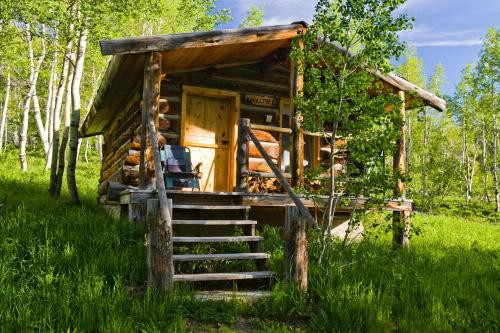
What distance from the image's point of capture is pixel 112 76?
7.39m

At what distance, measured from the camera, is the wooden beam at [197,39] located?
20.2 feet

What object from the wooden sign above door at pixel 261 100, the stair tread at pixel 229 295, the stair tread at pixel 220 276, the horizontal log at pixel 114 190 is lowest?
the stair tread at pixel 229 295

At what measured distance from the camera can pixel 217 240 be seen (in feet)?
17.4

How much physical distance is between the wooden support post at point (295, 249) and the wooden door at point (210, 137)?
480 centimetres

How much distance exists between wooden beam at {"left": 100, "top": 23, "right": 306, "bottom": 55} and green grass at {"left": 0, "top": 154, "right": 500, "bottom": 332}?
2558mm

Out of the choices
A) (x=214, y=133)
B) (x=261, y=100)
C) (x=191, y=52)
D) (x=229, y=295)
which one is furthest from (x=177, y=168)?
(x=229, y=295)

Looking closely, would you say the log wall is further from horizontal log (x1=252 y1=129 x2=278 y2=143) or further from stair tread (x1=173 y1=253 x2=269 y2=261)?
stair tread (x1=173 y1=253 x2=269 y2=261)

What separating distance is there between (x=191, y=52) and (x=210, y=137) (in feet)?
7.56

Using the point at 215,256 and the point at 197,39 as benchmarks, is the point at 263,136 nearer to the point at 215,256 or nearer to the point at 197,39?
the point at 197,39

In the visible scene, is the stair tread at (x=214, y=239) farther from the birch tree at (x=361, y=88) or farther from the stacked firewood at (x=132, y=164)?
the stacked firewood at (x=132, y=164)

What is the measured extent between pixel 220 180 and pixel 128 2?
24.6 ft

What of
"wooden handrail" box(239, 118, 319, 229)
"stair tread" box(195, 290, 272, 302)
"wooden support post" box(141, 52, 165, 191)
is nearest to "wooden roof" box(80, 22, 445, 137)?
"wooden support post" box(141, 52, 165, 191)

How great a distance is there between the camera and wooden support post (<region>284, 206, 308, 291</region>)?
465 centimetres

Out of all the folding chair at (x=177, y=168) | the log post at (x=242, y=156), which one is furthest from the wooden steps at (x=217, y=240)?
the folding chair at (x=177, y=168)
